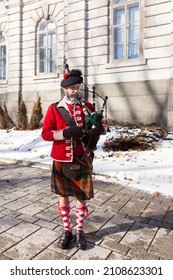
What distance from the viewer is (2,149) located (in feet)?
28.2

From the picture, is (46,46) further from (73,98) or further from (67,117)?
(67,117)

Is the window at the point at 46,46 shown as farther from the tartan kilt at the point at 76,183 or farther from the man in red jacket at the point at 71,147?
the tartan kilt at the point at 76,183

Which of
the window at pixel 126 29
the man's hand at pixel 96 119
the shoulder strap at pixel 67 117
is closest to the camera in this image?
the man's hand at pixel 96 119

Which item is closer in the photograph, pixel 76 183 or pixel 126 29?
pixel 76 183

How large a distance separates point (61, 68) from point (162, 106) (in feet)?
18.4

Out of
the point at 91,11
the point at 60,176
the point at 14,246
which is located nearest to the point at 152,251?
the point at 60,176

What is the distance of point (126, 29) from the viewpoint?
11.1 m

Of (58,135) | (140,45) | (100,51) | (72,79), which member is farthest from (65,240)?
(100,51)

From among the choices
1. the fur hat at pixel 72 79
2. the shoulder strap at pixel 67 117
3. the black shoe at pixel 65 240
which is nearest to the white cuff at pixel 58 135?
the shoulder strap at pixel 67 117

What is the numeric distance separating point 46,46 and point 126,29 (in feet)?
15.8

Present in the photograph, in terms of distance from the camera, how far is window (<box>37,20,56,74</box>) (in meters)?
13.8

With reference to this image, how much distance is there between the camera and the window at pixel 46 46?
13.8 m
